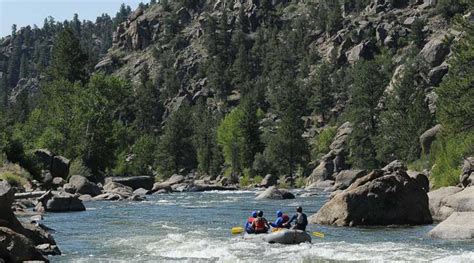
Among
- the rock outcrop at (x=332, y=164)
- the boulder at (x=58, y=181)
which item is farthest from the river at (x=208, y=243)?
the rock outcrop at (x=332, y=164)

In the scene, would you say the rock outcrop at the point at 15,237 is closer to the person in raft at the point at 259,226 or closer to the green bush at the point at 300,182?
the person in raft at the point at 259,226

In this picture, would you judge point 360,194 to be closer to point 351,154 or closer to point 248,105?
point 351,154

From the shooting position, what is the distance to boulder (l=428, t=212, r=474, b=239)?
79.7 ft

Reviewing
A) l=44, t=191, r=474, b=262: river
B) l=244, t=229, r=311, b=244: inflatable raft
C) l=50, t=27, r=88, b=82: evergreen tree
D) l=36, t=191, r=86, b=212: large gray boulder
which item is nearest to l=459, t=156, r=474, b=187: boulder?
l=44, t=191, r=474, b=262: river

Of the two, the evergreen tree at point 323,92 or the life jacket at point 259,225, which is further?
the evergreen tree at point 323,92

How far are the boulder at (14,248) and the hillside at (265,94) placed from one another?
27.4m

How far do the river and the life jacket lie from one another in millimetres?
942

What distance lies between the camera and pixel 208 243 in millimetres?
24344

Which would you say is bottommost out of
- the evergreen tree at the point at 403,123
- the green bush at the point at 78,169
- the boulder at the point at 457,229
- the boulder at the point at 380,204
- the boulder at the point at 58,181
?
the boulder at the point at 457,229

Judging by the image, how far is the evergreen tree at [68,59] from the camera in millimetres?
92875

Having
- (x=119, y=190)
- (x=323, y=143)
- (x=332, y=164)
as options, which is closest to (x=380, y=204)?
(x=119, y=190)

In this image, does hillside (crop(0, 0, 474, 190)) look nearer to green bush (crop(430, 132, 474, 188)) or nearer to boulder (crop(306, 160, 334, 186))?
green bush (crop(430, 132, 474, 188))

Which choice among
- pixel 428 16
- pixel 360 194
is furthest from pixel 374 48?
pixel 360 194

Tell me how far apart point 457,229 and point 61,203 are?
70.8 ft
